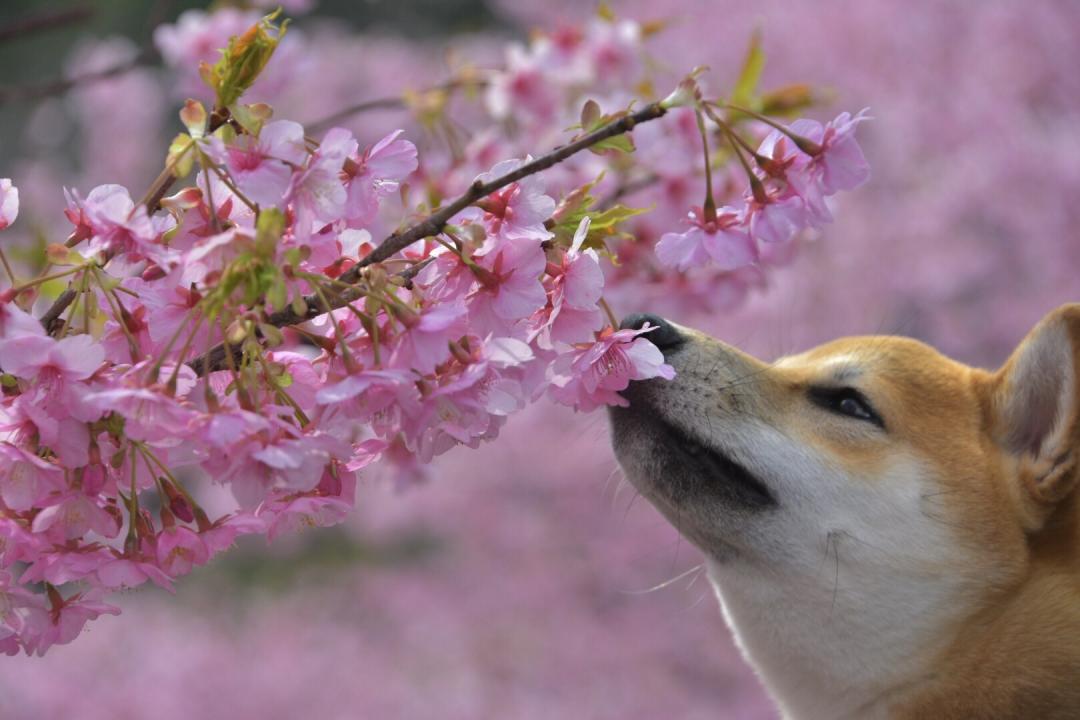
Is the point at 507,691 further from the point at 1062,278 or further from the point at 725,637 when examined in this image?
the point at 1062,278

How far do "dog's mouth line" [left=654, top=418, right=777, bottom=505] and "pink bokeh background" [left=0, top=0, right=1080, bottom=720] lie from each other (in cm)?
333

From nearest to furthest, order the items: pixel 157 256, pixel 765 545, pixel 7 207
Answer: pixel 157 256 → pixel 7 207 → pixel 765 545

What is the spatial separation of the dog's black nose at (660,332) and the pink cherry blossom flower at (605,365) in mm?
345

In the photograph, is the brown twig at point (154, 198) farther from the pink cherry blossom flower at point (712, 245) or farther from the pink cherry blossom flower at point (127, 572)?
the pink cherry blossom flower at point (712, 245)

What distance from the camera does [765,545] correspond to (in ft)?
6.51

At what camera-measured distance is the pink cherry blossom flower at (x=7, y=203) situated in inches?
50.9

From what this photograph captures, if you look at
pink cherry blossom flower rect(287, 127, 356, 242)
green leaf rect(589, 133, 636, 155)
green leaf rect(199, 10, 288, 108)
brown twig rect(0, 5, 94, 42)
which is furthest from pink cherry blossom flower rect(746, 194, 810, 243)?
brown twig rect(0, 5, 94, 42)

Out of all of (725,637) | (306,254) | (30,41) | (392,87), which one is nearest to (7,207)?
(306,254)

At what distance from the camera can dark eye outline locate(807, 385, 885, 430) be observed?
211 centimetres

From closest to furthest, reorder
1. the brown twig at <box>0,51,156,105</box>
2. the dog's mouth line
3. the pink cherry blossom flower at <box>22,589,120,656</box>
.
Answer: the pink cherry blossom flower at <box>22,589,120,656</box> → the dog's mouth line → the brown twig at <box>0,51,156,105</box>

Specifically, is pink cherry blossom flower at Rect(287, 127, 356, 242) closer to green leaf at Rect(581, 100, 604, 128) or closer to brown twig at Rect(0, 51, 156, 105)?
green leaf at Rect(581, 100, 604, 128)

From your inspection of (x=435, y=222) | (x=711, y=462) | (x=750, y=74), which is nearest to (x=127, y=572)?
(x=435, y=222)

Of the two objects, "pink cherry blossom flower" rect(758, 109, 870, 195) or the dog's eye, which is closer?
"pink cherry blossom flower" rect(758, 109, 870, 195)

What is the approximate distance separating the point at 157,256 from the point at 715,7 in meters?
7.56
